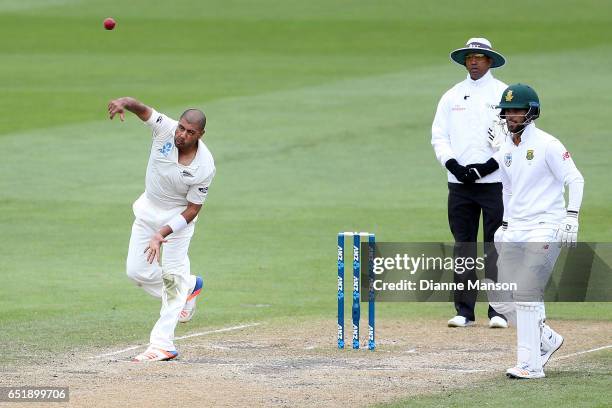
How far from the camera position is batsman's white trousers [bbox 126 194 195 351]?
10.1m

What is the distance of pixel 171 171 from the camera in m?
10.0

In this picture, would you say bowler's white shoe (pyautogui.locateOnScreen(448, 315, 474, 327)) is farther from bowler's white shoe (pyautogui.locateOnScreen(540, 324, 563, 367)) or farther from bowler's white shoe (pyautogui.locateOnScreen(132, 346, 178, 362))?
bowler's white shoe (pyautogui.locateOnScreen(132, 346, 178, 362))

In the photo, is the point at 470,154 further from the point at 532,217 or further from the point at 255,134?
the point at 255,134

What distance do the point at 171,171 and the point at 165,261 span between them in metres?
0.71

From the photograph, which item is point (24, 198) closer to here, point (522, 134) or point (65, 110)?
point (65, 110)

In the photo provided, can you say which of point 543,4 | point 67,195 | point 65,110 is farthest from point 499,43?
point 67,195

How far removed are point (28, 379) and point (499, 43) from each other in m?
31.1

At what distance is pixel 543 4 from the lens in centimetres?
4722

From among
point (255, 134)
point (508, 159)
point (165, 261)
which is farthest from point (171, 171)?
point (255, 134)

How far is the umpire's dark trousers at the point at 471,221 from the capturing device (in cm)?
1180

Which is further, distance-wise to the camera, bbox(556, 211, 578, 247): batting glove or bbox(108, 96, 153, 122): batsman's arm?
bbox(108, 96, 153, 122): batsman's arm

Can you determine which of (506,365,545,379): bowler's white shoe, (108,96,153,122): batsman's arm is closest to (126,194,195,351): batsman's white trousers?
(108,96,153,122): batsman's arm

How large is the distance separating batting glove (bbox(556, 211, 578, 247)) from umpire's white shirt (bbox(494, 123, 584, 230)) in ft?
0.51

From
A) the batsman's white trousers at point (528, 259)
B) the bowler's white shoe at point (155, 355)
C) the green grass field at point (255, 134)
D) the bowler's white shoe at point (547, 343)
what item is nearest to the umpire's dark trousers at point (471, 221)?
the green grass field at point (255, 134)
